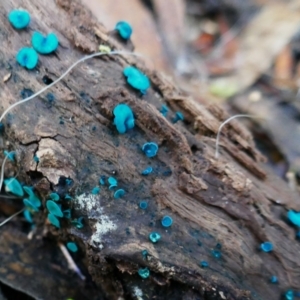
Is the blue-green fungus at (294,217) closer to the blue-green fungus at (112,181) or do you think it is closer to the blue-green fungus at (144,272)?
the blue-green fungus at (144,272)

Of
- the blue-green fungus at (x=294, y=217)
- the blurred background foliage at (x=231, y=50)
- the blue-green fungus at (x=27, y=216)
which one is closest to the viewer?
the blue-green fungus at (x=294, y=217)

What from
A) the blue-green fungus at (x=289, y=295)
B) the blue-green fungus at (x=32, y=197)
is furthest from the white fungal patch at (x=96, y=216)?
the blue-green fungus at (x=289, y=295)

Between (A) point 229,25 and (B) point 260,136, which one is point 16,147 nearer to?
(B) point 260,136

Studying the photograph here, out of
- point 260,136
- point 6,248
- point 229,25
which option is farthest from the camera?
point 229,25

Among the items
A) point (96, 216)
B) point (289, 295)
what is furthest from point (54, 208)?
point (289, 295)

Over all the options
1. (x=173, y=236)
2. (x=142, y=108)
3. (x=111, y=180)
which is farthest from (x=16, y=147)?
(x=173, y=236)
